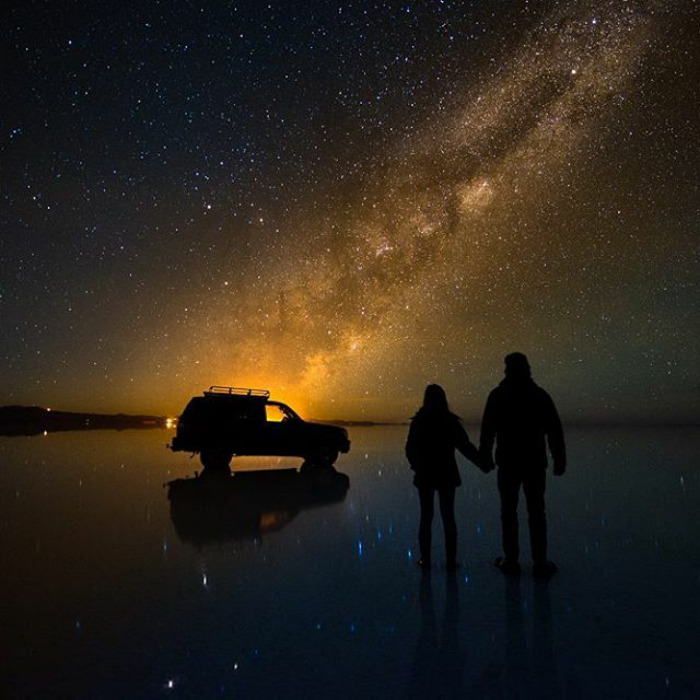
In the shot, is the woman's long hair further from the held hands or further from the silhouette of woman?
the held hands

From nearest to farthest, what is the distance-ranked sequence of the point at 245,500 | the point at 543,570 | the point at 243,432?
1. the point at 543,570
2. the point at 245,500
3. the point at 243,432

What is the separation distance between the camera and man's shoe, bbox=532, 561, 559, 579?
5.02 metres

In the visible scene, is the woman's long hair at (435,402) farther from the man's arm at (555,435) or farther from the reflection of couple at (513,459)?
the man's arm at (555,435)

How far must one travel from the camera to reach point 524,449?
514 centimetres

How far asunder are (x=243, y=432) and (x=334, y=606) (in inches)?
421

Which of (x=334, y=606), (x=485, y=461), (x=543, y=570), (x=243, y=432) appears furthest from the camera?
(x=243, y=432)

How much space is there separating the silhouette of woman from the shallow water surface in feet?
1.18

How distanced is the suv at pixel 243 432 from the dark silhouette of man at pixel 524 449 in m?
10.4

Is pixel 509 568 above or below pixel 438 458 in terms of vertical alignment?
below

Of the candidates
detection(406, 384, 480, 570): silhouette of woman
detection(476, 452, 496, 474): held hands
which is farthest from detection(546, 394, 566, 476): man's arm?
detection(406, 384, 480, 570): silhouette of woman

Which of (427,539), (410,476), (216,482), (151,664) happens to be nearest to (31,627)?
(151,664)

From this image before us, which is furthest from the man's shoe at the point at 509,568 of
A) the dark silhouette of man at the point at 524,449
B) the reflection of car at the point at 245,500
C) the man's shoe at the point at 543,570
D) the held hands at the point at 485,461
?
the reflection of car at the point at 245,500

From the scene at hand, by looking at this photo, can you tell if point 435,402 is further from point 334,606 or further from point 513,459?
point 334,606

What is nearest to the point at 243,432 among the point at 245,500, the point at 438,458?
the point at 245,500
